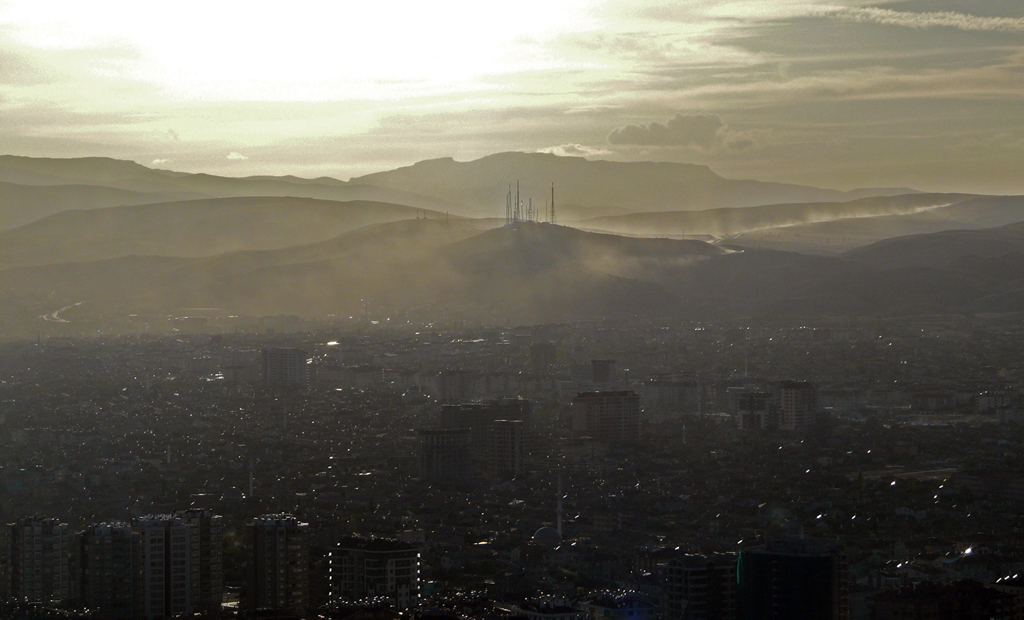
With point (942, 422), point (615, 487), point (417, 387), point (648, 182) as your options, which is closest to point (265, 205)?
point (648, 182)

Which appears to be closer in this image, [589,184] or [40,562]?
[40,562]

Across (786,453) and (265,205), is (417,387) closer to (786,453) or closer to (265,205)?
(786,453)

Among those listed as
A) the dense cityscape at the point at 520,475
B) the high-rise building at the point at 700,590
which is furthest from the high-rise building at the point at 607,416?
the high-rise building at the point at 700,590

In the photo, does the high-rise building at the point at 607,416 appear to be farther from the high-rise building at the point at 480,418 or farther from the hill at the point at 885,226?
the hill at the point at 885,226

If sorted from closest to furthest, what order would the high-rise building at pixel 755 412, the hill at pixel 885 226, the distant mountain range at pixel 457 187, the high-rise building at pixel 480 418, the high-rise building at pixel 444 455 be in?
the high-rise building at pixel 444 455 < the high-rise building at pixel 480 418 < the high-rise building at pixel 755 412 < the hill at pixel 885 226 < the distant mountain range at pixel 457 187

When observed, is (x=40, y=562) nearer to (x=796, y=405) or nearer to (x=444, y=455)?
(x=444, y=455)

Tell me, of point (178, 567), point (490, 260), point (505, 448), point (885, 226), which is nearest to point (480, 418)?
point (505, 448)
